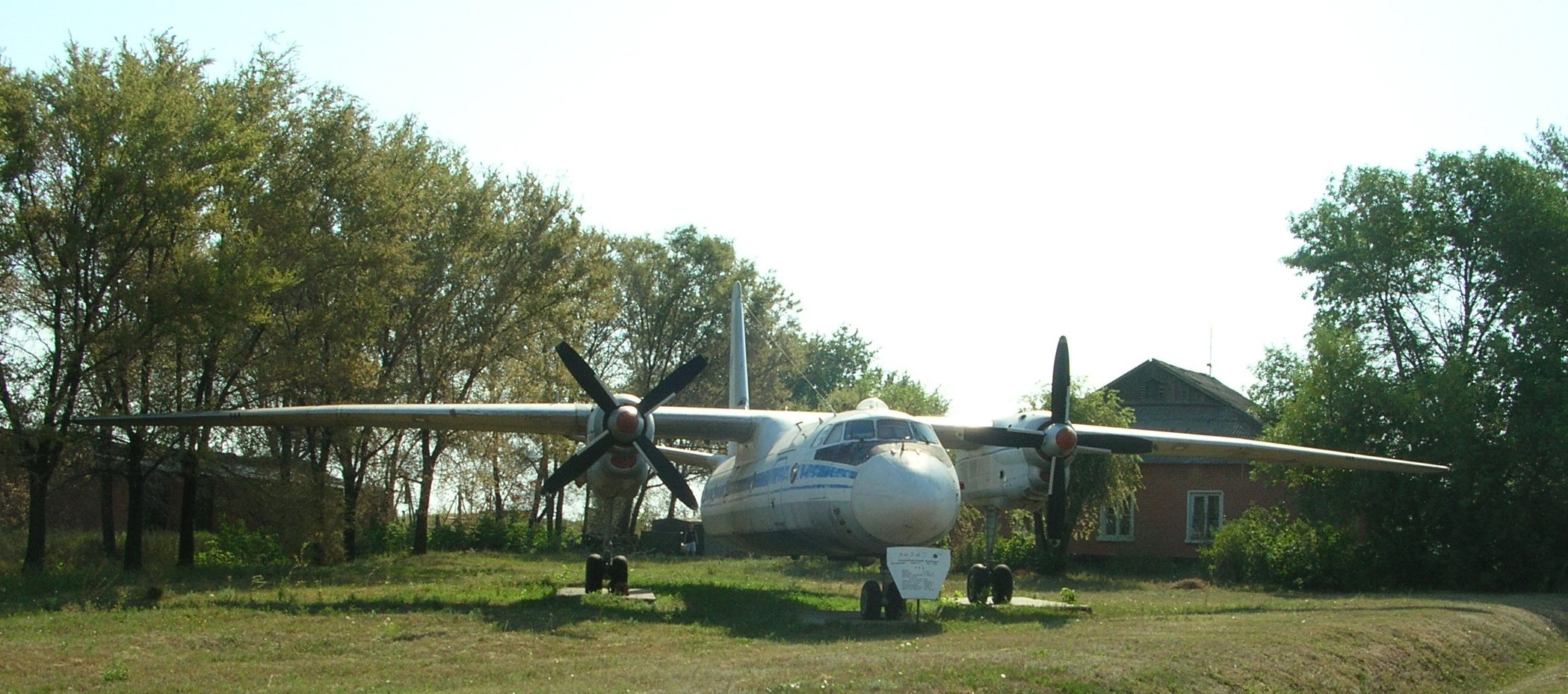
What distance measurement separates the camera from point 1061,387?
19.5 metres

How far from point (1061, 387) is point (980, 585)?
3.59 meters

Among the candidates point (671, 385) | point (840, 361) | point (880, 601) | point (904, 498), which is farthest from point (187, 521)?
point (840, 361)

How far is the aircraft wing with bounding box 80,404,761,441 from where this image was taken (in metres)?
19.8

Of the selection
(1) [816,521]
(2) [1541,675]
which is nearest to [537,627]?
(1) [816,521]

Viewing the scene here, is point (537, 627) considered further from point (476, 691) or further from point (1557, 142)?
point (1557, 142)

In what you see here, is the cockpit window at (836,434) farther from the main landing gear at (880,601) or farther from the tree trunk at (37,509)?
the tree trunk at (37,509)

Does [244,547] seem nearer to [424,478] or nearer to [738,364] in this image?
[424,478]

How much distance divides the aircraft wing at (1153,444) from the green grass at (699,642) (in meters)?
2.57

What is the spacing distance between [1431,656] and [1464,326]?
23.9 metres

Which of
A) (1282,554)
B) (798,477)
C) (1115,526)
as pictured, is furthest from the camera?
(1115,526)

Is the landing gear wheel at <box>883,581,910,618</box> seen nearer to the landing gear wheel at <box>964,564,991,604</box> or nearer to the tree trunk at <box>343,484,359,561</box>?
the landing gear wheel at <box>964,564,991,604</box>

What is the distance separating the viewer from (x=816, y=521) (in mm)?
18203

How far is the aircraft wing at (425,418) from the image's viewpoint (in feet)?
65.0

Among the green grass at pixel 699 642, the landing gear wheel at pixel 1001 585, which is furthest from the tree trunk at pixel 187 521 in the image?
the landing gear wheel at pixel 1001 585
